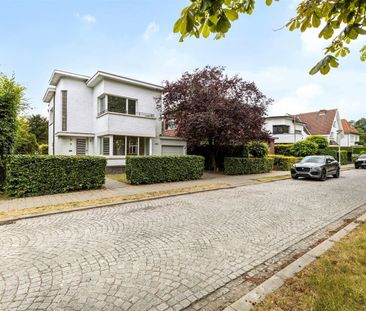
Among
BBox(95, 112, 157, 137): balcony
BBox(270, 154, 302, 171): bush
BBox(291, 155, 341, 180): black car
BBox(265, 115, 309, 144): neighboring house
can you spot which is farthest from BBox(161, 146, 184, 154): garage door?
BBox(265, 115, 309, 144): neighboring house

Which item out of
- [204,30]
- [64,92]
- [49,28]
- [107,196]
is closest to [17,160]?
[107,196]

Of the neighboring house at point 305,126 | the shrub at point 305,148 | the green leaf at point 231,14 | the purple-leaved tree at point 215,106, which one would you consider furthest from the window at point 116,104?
the shrub at point 305,148

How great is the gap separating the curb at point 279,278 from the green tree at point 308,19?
2606 mm

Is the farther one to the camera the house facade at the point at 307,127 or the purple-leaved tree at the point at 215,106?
the house facade at the point at 307,127

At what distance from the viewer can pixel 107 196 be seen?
29.2ft

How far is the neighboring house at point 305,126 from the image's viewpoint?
114ft

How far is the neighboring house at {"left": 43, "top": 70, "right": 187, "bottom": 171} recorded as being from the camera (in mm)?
16203

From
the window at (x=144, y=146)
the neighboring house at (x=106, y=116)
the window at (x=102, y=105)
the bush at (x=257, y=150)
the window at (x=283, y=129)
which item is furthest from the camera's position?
the window at (x=283, y=129)

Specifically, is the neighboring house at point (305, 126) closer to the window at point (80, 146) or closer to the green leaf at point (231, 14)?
the window at point (80, 146)

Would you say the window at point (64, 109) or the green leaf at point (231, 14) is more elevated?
the window at point (64, 109)

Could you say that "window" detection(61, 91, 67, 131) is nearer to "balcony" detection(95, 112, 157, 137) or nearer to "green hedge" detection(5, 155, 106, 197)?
"balcony" detection(95, 112, 157, 137)

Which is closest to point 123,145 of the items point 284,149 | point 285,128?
point 284,149

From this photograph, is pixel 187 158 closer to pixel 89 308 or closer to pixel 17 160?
pixel 17 160

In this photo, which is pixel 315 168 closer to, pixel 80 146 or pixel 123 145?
pixel 123 145
